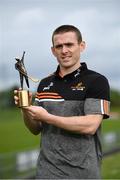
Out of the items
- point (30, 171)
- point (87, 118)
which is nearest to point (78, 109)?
point (87, 118)

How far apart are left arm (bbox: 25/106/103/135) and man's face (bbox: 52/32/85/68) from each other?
1.48 feet

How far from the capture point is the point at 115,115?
126062 millimetres

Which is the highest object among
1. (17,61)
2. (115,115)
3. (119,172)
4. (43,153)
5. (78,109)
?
(17,61)

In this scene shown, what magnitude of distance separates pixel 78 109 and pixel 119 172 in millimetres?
11242

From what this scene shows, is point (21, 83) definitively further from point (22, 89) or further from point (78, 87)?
point (78, 87)

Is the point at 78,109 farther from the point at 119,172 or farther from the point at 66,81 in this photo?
the point at 119,172

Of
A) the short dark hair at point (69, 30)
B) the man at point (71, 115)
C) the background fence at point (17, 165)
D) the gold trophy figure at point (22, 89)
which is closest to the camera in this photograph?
the gold trophy figure at point (22, 89)

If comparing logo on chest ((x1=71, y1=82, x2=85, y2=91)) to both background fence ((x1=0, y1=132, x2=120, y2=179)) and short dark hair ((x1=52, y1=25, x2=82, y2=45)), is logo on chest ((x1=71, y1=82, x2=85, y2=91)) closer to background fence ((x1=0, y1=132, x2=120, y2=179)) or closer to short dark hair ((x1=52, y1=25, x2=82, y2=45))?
short dark hair ((x1=52, y1=25, x2=82, y2=45))

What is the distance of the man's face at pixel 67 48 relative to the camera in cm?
485

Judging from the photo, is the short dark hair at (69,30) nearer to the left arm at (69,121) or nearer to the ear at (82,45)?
the ear at (82,45)

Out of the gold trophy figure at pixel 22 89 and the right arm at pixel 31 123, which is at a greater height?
the gold trophy figure at pixel 22 89

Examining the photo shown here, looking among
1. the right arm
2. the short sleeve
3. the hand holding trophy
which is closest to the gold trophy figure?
the hand holding trophy

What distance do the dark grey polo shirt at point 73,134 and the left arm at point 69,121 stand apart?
2.9 inches

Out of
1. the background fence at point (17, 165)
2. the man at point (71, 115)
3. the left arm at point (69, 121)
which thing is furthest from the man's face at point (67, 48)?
the background fence at point (17, 165)
